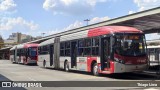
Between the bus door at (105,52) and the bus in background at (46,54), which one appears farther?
the bus in background at (46,54)

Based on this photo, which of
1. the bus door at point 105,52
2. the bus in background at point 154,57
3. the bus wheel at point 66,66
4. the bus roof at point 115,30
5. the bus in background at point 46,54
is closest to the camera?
the bus roof at point 115,30

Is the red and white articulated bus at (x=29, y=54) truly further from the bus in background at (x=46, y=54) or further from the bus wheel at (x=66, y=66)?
the bus wheel at (x=66, y=66)

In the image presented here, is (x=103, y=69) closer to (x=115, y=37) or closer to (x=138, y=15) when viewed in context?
(x=115, y=37)

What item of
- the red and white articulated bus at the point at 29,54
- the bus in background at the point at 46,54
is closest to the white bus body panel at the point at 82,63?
the bus in background at the point at 46,54

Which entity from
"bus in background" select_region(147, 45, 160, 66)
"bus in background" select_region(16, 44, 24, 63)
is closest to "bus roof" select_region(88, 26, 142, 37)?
"bus in background" select_region(147, 45, 160, 66)

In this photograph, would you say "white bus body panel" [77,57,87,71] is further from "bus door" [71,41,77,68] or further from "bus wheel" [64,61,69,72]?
"bus wheel" [64,61,69,72]

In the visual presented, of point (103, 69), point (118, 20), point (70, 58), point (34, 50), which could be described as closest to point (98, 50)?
point (103, 69)

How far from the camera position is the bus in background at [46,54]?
107ft

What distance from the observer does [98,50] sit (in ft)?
71.2

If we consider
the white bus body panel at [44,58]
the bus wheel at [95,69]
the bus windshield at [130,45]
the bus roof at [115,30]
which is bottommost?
the bus wheel at [95,69]

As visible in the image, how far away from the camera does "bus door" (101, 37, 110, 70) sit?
814 inches

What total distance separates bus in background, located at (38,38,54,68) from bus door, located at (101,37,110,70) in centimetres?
1162

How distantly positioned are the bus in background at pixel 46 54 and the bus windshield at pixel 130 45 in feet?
42.7

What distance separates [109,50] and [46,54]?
48.8 ft
